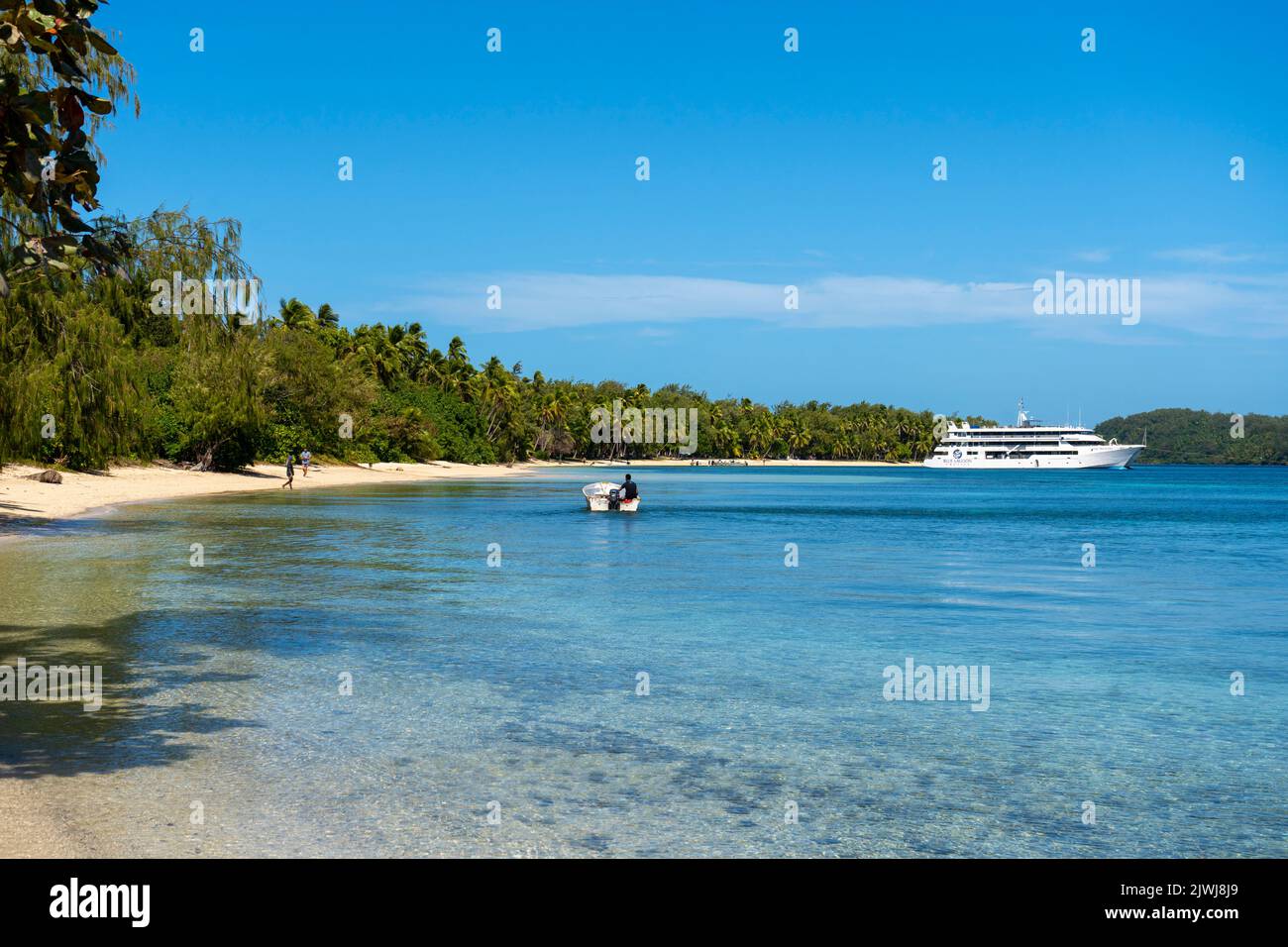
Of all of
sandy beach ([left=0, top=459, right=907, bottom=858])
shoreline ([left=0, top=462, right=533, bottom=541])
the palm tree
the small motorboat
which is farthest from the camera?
the palm tree

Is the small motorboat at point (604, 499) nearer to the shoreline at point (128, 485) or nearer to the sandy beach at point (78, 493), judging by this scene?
the shoreline at point (128, 485)

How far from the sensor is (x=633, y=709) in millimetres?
12109

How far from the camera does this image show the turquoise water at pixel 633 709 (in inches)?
322

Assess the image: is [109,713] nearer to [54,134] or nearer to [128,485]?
[54,134]

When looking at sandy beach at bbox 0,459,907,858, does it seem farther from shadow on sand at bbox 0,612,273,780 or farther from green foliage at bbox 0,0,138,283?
green foliage at bbox 0,0,138,283

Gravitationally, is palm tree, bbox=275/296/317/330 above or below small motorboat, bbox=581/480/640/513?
above

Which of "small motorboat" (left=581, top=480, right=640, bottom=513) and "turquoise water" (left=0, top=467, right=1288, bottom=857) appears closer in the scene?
"turquoise water" (left=0, top=467, right=1288, bottom=857)

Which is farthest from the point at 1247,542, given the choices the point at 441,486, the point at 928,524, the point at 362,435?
the point at 362,435

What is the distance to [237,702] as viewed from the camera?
38.7 ft

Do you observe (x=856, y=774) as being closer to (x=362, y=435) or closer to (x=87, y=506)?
(x=87, y=506)

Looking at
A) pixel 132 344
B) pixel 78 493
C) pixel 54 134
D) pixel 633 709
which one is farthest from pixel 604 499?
pixel 54 134

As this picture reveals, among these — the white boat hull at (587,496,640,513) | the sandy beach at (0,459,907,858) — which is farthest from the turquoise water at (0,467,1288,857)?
the white boat hull at (587,496,640,513)

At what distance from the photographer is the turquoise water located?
26.8ft

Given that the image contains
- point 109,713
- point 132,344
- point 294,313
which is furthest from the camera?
point 294,313
